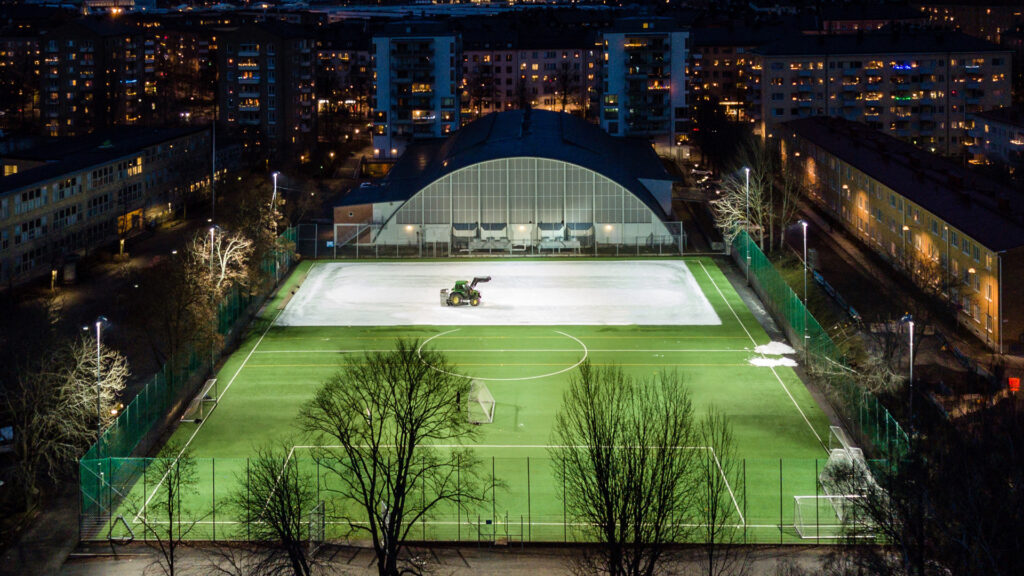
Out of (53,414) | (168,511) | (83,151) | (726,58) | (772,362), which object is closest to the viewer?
(168,511)

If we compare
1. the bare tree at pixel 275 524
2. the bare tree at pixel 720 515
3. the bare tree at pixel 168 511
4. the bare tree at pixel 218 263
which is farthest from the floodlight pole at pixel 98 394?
the bare tree at pixel 720 515

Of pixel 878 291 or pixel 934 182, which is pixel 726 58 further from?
pixel 878 291

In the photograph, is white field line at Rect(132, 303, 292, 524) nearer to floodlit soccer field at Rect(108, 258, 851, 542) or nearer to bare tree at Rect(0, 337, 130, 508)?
floodlit soccer field at Rect(108, 258, 851, 542)

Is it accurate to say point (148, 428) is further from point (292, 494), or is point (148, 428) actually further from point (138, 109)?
point (138, 109)

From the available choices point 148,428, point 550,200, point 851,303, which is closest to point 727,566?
point 148,428

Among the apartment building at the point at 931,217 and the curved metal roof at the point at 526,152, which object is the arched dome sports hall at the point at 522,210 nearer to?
the curved metal roof at the point at 526,152

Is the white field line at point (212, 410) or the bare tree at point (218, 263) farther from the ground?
the bare tree at point (218, 263)

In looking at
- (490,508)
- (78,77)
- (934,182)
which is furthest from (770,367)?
(78,77)
